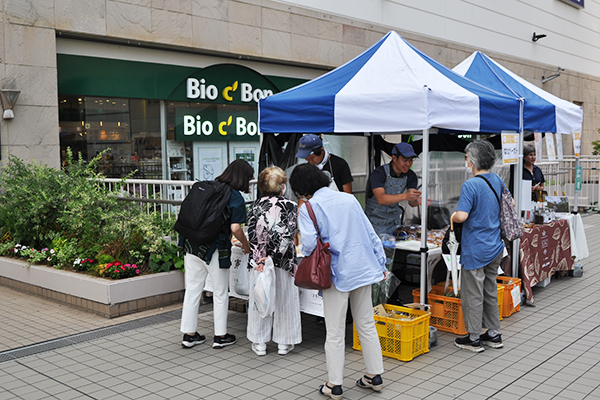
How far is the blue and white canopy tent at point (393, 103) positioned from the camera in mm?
5602

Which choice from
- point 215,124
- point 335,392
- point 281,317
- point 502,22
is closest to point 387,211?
point 281,317

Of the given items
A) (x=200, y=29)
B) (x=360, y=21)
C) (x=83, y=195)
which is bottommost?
(x=83, y=195)

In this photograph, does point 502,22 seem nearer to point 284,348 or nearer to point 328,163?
point 328,163

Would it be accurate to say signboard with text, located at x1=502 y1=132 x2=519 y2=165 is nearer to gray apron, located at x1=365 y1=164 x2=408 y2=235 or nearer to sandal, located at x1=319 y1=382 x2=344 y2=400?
gray apron, located at x1=365 y1=164 x2=408 y2=235

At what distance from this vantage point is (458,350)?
548cm

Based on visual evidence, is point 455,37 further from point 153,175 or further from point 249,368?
point 249,368

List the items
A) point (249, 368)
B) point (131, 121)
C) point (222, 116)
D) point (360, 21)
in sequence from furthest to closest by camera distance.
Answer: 1. point (360, 21)
2. point (222, 116)
3. point (131, 121)
4. point (249, 368)

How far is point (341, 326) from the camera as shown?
4.30 m

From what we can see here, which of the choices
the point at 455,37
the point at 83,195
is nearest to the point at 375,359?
the point at 83,195

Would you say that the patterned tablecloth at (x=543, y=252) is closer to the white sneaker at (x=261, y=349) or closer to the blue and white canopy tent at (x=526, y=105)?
the blue and white canopy tent at (x=526, y=105)

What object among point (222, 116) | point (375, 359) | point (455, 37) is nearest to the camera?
point (375, 359)

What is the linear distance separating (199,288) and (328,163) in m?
2.13

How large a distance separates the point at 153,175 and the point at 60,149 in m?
2.17

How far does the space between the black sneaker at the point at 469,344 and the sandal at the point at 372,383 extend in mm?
1358
